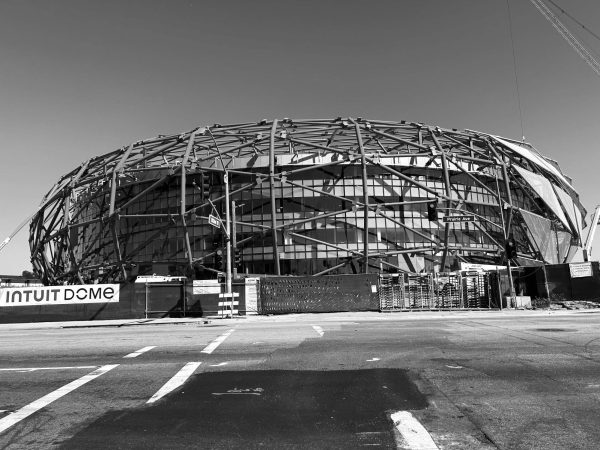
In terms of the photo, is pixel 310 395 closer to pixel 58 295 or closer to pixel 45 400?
pixel 45 400

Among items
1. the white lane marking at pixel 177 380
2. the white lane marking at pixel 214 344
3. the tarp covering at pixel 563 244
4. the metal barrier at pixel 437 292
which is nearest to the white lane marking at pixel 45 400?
the white lane marking at pixel 177 380

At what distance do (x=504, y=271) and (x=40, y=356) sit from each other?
2753 centimetres

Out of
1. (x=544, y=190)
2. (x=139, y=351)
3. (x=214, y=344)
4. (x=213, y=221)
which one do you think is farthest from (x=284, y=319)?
(x=544, y=190)

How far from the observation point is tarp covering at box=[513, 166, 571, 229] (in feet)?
146

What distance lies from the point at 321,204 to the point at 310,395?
34876 millimetres

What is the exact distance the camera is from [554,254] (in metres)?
45.7

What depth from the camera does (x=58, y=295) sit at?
2572 cm

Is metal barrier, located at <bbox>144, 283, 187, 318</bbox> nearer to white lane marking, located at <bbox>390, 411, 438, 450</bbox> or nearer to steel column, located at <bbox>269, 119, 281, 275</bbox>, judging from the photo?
steel column, located at <bbox>269, 119, 281, 275</bbox>

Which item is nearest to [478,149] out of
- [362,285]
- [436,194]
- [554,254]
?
[436,194]

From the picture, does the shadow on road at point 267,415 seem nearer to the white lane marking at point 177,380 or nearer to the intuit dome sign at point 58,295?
the white lane marking at point 177,380

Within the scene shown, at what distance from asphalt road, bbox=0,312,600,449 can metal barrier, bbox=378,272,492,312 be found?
53.6 ft

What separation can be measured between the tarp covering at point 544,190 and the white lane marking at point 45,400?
43410 mm

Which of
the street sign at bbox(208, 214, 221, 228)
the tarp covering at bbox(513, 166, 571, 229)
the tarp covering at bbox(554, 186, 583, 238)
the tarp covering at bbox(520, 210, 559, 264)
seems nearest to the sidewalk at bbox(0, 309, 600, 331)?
the street sign at bbox(208, 214, 221, 228)

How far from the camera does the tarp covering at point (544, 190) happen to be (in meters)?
44.4
